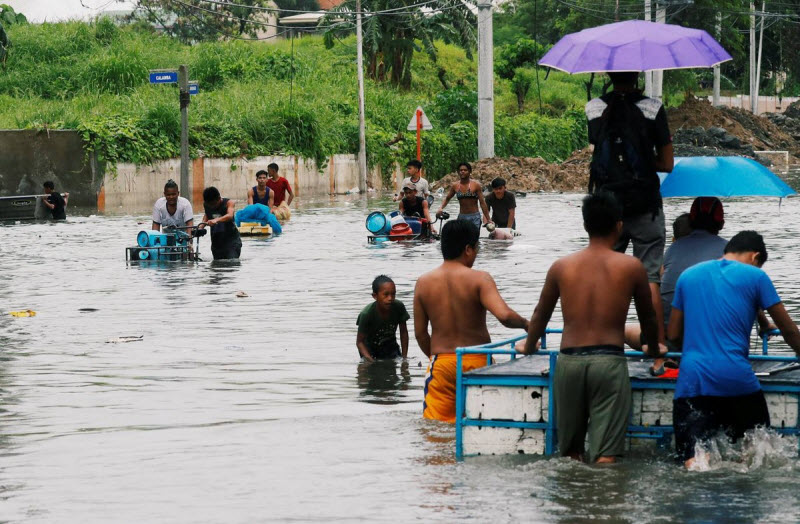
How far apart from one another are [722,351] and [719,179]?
2081mm

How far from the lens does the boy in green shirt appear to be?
11.3 metres

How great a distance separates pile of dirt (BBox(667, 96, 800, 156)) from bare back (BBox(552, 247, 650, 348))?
67.1m

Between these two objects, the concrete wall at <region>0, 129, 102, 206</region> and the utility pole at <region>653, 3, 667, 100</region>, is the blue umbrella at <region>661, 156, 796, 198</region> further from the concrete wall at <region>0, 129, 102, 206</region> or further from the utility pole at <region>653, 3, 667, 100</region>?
the utility pole at <region>653, 3, 667, 100</region>

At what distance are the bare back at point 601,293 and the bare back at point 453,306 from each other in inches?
46.4

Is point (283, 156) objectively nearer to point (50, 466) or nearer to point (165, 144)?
point (165, 144)

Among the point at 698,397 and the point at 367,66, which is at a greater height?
the point at 367,66

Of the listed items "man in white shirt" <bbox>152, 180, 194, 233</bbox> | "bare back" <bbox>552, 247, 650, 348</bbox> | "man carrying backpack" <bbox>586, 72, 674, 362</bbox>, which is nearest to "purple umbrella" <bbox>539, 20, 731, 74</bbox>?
"man carrying backpack" <bbox>586, 72, 674, 362</bbox>

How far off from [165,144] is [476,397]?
36.0 meters

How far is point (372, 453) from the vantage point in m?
8.34

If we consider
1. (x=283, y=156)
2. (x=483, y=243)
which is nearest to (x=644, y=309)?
(x=483, y=243)

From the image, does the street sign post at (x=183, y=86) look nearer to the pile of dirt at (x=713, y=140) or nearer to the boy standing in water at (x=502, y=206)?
the boy standing in water at (x=502, y=206)

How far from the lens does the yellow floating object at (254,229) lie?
89.2 ft

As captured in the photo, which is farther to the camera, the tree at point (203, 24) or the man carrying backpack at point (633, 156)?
the tree at point (203, 24)

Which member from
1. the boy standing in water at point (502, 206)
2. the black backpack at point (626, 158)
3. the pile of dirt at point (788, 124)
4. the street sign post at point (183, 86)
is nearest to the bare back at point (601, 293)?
the black backpack at point (626, 158)
